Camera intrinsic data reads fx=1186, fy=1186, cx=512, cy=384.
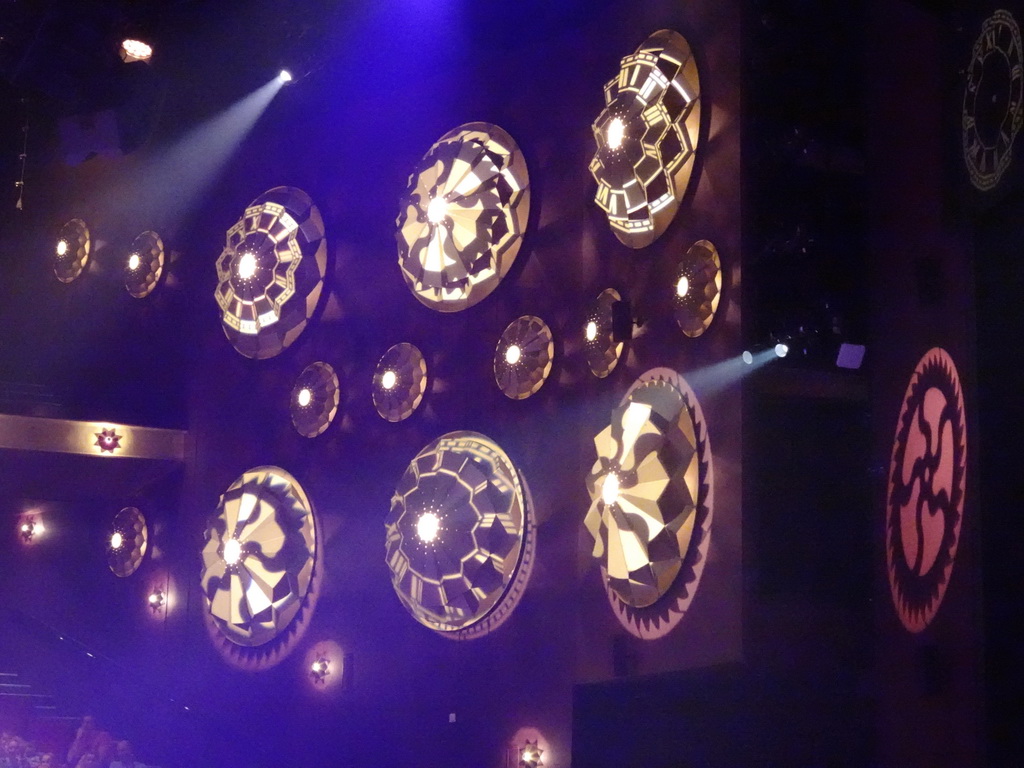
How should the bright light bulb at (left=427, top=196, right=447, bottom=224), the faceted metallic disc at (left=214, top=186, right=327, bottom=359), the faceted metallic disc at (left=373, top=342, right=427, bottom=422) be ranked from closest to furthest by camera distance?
the bright light bulb at (left=427, top=196, right=447, bottom=224) < the faceted metallic disc at (left=373, top=342, right=427, bottom=422) < the faceted metallic disc at (left=214, top=186, right=327, bottom=359)

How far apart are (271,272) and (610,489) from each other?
346 cm

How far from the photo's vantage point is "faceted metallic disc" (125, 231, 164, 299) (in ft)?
29.8

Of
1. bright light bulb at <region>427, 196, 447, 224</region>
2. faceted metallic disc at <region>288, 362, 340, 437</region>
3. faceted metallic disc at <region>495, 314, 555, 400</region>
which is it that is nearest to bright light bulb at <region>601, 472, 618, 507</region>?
faceted metallic disc at <region>495, 314, 555, 400</region>

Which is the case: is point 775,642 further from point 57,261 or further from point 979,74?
point 57,261

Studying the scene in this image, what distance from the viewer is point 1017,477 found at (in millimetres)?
4793

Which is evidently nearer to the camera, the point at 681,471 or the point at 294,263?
the point at 681,471

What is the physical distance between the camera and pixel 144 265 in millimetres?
9188

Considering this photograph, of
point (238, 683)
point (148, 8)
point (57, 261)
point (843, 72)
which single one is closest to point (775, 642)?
point (843, 72)

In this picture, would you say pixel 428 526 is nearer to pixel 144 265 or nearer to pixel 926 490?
pixel 926 490

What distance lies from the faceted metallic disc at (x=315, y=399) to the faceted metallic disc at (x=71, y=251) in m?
3.53

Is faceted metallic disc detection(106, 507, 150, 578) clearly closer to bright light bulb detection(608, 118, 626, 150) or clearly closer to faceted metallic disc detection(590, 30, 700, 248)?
faceted metallic disc detection(590, 30, 700, 248)

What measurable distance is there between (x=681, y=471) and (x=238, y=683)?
401 centimetres

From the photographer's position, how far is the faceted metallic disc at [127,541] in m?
8.86

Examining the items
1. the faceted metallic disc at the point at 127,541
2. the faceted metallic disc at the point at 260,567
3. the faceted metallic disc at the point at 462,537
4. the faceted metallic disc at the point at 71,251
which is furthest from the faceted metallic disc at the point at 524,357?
the faceted metallic disc at the point at 71,251
